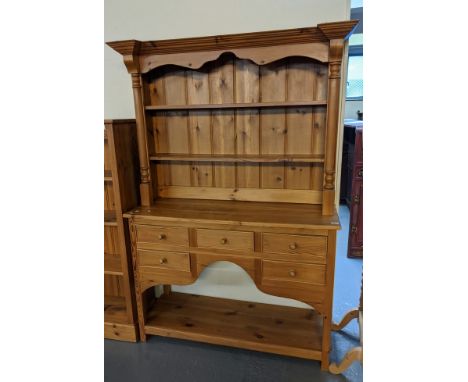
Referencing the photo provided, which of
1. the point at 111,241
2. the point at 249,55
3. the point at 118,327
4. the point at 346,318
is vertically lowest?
the point at 118,327

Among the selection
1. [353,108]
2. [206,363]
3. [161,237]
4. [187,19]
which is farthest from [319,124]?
[353,108]

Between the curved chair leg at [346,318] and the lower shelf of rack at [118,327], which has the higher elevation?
the curved chair leg at [346,318]

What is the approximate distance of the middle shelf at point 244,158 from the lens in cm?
165

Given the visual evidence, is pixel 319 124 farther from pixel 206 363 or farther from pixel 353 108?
pixel 353 108

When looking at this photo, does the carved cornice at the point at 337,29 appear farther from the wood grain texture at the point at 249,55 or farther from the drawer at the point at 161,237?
the drawer at the point at 161,237

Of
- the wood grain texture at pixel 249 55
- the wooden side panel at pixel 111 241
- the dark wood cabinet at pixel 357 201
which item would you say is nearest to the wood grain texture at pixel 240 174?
the wood grain texture at pixel 249 55

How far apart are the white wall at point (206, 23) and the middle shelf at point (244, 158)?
48cm

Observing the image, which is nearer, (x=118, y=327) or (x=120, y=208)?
(x=120, y=208)

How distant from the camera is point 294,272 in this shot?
5.10 ft

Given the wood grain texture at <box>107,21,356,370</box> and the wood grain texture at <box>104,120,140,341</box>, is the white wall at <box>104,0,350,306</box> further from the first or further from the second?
the wood grain texture at <box>104,120,140,341</box>

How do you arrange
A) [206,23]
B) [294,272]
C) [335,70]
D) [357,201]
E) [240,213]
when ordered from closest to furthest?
[335,70] → [294,272] → [240,213] → [206,23] → [357,201]

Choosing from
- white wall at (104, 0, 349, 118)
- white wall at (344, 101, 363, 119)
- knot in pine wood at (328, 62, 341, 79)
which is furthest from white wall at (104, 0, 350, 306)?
white wall at (344, 101, 363, 119)

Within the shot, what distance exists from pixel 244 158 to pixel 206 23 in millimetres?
874
